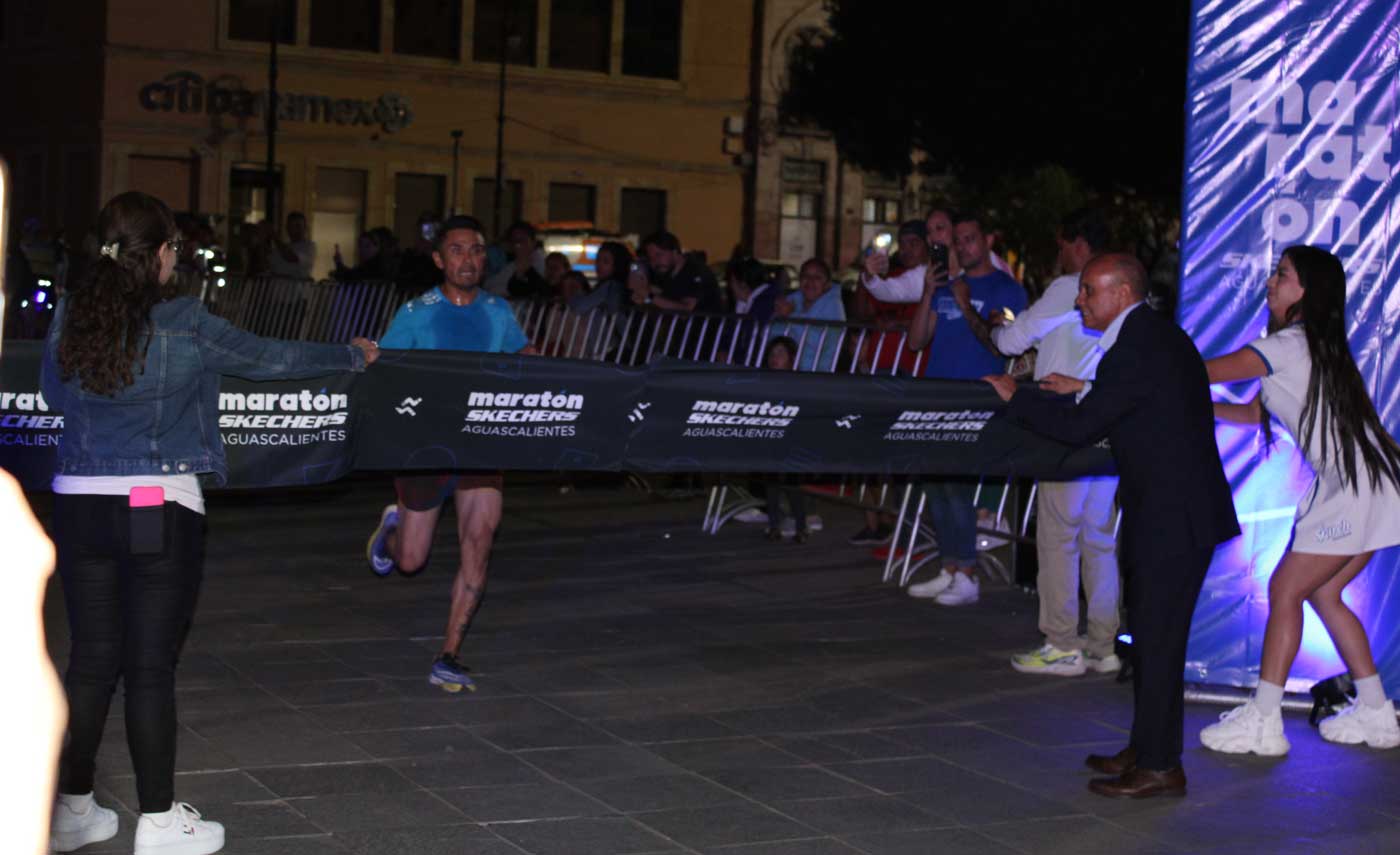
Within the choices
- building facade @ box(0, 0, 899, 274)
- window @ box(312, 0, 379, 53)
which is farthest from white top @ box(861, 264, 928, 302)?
window @ box(312, 0, 379, 53)

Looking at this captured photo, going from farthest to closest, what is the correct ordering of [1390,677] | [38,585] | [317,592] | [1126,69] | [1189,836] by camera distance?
[1126,69]
[317,592]
[1390,677]
[1189,836]
[38,585]

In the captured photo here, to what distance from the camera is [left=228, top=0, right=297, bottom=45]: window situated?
1788 inches

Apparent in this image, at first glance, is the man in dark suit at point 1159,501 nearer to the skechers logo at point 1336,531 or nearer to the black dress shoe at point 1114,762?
the black dress shoe at point 1114,762

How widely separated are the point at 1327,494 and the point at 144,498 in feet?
15.0

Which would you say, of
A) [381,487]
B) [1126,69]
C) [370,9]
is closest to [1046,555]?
[381,487]

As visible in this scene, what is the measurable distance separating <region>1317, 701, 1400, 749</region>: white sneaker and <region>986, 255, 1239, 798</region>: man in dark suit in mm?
1245

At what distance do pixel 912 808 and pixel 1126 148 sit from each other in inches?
972

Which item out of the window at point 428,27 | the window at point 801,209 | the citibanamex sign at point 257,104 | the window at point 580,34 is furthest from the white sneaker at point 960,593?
the window at point 801,209

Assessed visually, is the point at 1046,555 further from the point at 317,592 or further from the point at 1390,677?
the point at 317,592

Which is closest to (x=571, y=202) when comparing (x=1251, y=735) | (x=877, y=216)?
(x=877, y=216)

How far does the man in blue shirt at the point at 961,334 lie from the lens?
9914 mm

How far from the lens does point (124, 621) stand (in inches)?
214

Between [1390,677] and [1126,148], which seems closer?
[1390,677]

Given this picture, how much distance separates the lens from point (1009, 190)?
44.8m
